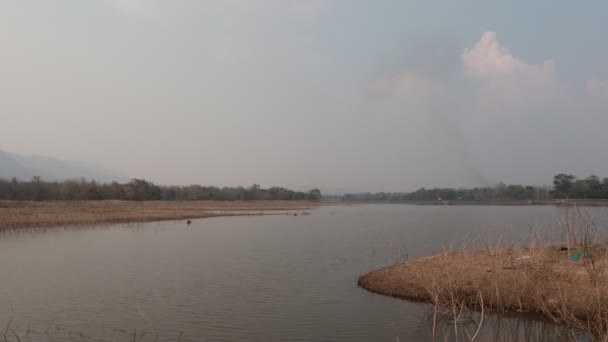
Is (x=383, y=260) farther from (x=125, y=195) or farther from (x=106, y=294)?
(x=125, y=195)

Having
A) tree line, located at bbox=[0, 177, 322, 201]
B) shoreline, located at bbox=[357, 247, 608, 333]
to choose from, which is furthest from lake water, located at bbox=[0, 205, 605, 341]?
tree line, located at bbox=[0, 177, 322, 201]

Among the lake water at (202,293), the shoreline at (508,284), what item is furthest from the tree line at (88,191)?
the shoreline at (508,284)

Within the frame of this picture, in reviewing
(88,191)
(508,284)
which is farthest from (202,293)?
(88,191)

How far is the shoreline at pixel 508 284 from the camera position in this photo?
37.3 ft

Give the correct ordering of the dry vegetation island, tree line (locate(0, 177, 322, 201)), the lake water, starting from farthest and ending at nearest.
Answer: tree line (locate(0, 177, 322, 201)) → the lake water → the dry vegetation island

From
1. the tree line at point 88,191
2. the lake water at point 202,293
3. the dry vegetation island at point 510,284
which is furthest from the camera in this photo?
the tree line at point 88,191

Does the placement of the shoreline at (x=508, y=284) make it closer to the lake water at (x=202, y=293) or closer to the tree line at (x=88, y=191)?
the lake water at (x=202, y=293)

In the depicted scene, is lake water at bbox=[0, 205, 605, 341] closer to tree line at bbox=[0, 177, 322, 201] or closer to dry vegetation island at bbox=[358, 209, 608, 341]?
dry vegetation island at bbox=[358, 209, 608, 341]

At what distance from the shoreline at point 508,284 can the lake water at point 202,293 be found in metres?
0.91

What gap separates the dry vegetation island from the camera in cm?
1115

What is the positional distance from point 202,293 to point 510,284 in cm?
1045

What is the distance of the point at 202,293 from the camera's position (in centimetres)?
1548

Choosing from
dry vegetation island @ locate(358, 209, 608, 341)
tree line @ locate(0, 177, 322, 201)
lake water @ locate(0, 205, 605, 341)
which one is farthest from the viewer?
tree line @ locate(0, 177, 322, 201)

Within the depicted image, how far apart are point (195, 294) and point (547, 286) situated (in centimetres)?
1163
